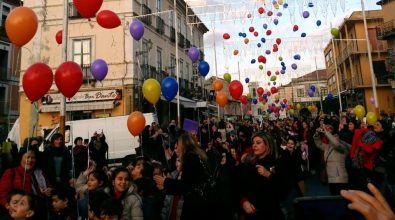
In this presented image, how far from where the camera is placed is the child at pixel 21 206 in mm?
3523

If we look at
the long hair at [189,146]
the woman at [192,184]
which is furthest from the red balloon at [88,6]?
the woman at [192,184]

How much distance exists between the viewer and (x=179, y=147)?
357cm

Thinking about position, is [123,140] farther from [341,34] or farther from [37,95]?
[341,34]

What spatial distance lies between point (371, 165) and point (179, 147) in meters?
4.22

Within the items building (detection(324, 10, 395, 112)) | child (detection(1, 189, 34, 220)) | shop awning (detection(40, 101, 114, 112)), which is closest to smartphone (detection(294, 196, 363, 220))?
child (detection(1, 189, 34, 220))

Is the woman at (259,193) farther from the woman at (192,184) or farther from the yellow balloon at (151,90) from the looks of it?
the yellow balloon at (151,90)

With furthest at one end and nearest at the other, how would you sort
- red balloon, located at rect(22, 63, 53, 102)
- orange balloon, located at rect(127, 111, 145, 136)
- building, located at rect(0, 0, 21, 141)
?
building, located at rect(0, 0, 21, 141) → orange balloon, located at rect(127, 111, 145, 136) → red balloon, located at rect(22, 63, 53, 102)

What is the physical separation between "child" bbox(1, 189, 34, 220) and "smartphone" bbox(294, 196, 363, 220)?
3.04 m

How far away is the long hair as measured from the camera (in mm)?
3500

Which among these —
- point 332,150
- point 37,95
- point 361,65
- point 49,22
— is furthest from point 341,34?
point 37,95

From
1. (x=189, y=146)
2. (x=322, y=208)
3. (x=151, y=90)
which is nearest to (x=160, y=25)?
(x=151, y=90)

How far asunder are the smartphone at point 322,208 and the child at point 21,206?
120 inches

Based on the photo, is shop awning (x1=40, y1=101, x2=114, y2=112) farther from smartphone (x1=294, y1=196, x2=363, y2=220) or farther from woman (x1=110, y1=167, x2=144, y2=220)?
smartphone (x1=294, y1=196, x2=363, y2=220)

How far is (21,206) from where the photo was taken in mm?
3539
